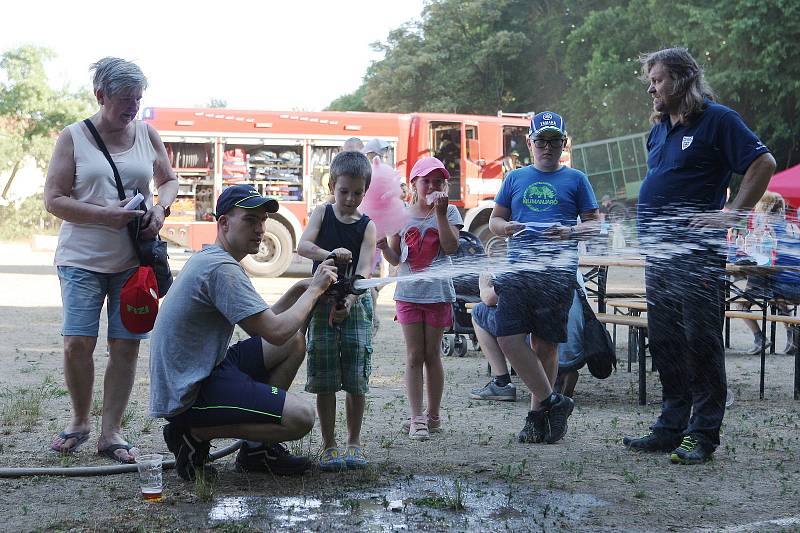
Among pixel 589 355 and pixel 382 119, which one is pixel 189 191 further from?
pixel 589 355

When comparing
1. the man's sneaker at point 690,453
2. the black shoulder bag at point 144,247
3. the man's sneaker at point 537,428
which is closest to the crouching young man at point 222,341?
the black shoulder bag at point 144,247

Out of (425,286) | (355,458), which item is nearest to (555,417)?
(425,286)

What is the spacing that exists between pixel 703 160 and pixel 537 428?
1.72m

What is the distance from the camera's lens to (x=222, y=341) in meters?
4.41

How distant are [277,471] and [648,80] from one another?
2829 mm

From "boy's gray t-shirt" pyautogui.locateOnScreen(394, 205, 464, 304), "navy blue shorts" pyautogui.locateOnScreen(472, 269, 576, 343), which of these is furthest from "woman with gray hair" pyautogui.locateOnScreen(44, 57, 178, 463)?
"navy blue shorts" pyautogui.locateOnScreen(472, 269, 576, 343)

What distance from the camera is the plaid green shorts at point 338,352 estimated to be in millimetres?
4832

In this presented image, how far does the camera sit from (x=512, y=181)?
232 inches

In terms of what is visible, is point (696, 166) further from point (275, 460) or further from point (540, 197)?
point (275, 460)

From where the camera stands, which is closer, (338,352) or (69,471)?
(69,471)

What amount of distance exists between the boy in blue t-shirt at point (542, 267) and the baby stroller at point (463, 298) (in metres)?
1.59

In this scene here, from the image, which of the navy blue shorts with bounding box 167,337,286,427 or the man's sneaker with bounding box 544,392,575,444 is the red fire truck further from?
the navy blue shorts with bounding box 167,337,286,427

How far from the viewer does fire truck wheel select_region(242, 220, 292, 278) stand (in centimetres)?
1917

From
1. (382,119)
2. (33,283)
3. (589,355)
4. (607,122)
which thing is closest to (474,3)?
(607,122)
